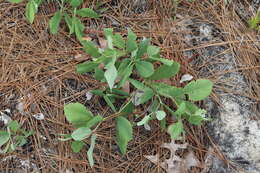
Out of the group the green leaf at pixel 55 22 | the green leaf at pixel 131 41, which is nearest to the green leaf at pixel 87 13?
the green leaf at pixel 55 22

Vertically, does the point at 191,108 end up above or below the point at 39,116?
above

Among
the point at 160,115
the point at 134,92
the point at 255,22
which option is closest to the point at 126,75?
the point at 134,92

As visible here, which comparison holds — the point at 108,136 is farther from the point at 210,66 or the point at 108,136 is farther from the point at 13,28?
the point at 13,28

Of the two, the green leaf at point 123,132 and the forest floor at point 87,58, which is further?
the forest floor at point 87,58

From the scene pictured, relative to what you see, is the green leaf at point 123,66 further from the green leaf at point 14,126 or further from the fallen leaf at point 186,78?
the green leaf at point 14,126

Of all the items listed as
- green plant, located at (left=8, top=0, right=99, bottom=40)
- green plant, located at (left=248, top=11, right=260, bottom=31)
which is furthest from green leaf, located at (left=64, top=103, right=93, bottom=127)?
green plant, located at (left=248, top=11, right=260, bottom=31)

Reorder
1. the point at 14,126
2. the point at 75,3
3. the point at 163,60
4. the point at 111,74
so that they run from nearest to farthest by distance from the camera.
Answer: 1. the point at 111,74
2. the point at 163,60
3. the point at 14,126
4. the point at 75,3

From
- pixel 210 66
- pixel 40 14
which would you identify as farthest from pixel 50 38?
pixel 210 66

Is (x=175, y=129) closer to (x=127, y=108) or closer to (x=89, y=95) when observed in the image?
(x=127, y=108)
